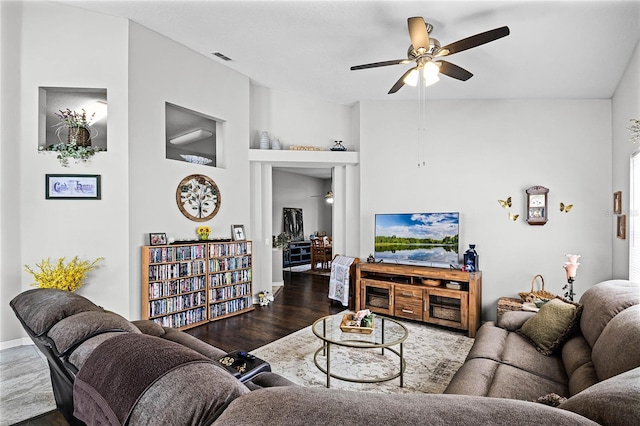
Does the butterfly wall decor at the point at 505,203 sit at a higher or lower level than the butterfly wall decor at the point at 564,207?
higher

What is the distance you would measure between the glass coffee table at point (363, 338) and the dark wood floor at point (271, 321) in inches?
35.1

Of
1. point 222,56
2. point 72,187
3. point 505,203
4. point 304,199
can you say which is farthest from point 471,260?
point 304,199

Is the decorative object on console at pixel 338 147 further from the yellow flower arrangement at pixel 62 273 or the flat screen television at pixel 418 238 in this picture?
the yellow flower arrangement at pixel 62 273

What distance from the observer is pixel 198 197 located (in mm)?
4418

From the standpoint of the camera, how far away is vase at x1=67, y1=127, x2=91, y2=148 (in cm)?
350

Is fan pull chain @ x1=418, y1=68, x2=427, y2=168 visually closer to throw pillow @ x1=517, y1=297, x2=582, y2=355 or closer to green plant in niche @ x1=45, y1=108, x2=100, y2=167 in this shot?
throw pillow @ x1=517, y1=297, x2=582, y2=355

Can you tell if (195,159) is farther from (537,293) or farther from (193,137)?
(537,293)

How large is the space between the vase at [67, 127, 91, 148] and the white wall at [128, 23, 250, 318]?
1.55 ft

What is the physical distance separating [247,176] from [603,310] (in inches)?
175

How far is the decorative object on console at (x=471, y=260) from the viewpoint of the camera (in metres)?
4.18

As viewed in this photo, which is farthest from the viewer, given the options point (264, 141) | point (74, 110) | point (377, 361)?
point (264, 141)

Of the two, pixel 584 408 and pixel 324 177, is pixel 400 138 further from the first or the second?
pixel 324 177

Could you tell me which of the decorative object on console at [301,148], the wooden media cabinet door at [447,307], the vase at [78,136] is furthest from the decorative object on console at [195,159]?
the wooden media cabinet door at [447,307]

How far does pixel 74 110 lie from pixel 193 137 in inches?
60.5
